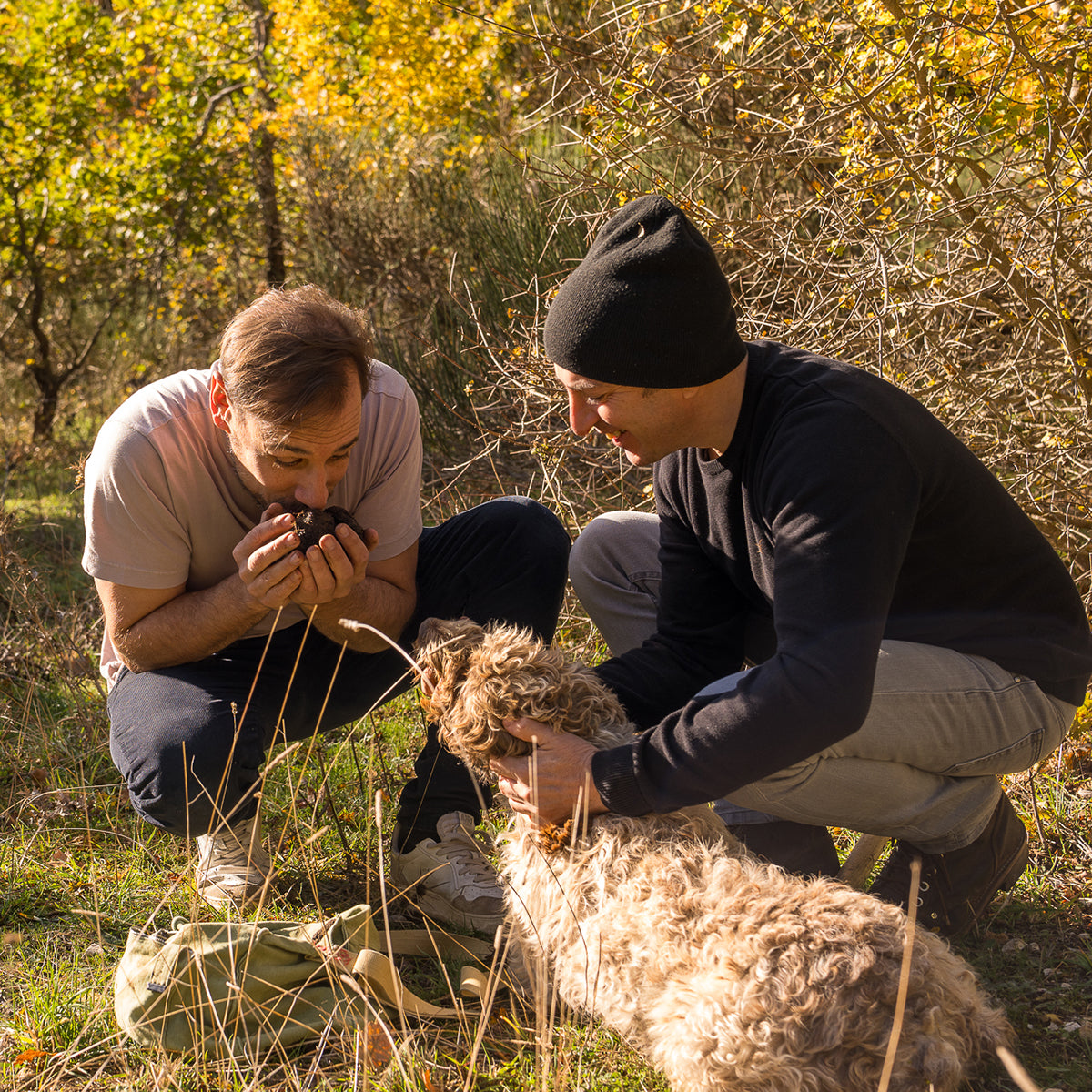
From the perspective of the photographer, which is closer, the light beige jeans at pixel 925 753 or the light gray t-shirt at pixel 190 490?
the light beige jeans at pixel 925 753

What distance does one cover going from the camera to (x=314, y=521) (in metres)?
2.99

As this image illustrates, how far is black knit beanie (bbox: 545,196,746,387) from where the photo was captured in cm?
247

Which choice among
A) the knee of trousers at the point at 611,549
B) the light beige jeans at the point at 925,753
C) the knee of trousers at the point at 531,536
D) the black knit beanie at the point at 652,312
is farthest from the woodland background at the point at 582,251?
the black knit beanie at the point at 652,312

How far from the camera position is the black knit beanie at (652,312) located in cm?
247

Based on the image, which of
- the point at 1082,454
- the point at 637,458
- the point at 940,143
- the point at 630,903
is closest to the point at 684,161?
the point at 940,143

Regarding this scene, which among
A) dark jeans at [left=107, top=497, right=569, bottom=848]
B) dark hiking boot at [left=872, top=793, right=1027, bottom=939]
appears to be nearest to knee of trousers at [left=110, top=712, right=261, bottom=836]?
dark jeans at [left=107, top=497, right=569, bottom=848]

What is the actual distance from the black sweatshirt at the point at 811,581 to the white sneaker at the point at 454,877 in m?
0.71

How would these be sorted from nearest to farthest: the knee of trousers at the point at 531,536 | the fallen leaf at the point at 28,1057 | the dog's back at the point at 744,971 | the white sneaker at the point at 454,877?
the dog's back at the point at 744,971, the fallen leaf at the point at 28,1057, the white sneaker at the point at 454,877, the knee of trousers at the point at 531,536

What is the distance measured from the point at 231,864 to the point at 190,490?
1.16 meters

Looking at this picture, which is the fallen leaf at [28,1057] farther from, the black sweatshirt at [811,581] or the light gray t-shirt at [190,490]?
the black sweatshirt at [811,581]

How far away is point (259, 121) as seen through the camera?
11.7 meters

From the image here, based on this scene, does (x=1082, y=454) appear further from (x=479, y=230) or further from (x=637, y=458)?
(x=479, y=230)

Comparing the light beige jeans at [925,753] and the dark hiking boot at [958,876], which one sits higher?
the light beige jeans at [925,753]

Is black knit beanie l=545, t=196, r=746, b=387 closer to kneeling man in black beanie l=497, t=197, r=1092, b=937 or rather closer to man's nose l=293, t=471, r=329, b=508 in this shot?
kneeling man in black beanie l=497, t=197, r=1092, b=937
